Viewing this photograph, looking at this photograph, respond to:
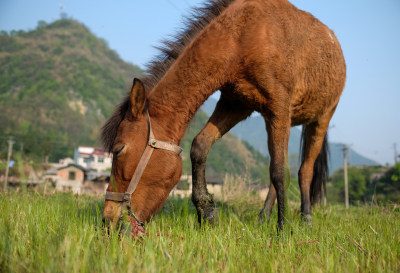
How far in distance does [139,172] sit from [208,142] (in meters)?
1.23

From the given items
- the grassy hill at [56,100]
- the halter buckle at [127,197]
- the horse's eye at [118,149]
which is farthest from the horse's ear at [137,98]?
the grassy hill at [56,100]

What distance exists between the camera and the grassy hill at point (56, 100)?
98.2 m

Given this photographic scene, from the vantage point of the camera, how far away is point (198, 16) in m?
3.79

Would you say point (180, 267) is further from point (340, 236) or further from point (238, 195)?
point (238, 195)

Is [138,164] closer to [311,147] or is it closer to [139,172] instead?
[139,172]

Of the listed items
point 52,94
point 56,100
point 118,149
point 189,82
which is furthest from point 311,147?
point 52,94

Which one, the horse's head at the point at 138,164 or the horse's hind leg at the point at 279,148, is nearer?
the horse's head at the point at 138,164

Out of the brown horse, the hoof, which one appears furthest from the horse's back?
the hoof

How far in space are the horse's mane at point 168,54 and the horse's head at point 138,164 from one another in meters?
0.04

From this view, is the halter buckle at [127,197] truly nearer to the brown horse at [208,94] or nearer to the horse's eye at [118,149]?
the brown horse at [208,94]

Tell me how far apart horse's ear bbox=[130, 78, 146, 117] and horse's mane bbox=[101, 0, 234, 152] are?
0.17 m

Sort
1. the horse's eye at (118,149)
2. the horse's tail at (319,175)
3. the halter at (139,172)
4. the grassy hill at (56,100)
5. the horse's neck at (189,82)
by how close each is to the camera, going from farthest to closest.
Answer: the grassy hill at (56,100)
the horse's tail at (319,175)
the horse's neck at (189,82)
the horse's eye at (118,149)
the halter at (139,172)

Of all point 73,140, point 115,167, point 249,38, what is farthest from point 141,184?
point 73,140

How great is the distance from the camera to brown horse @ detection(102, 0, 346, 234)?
2.93m
